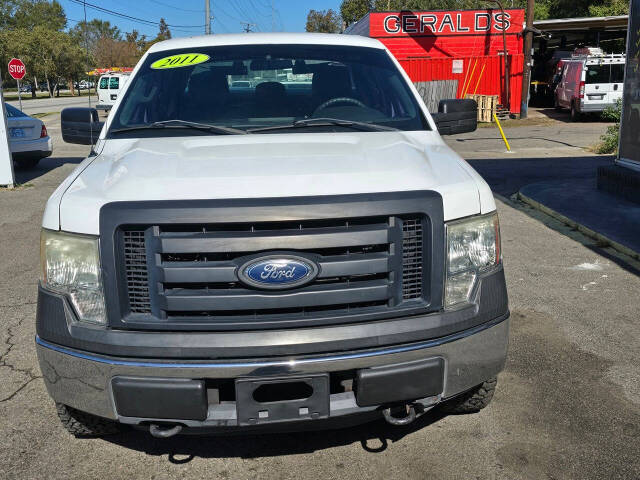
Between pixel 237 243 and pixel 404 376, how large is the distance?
85 centimetres

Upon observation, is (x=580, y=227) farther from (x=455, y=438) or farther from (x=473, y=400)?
(x=455, y=438)

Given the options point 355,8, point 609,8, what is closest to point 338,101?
point 609,8

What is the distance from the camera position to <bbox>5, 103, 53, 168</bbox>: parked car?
44.4 ft

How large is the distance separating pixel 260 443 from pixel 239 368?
36.4 inches

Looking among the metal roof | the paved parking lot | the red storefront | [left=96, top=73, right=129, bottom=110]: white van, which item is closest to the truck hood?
the paved parking lot

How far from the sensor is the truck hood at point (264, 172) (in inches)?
101

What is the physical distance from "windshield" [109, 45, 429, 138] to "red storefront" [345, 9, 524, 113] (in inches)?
959

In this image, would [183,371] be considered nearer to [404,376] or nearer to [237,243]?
[237,243]

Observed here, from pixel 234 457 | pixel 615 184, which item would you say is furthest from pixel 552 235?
pixel 234 457

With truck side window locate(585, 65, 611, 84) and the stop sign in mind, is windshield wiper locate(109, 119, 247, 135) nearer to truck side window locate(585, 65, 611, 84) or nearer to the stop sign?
truck side window locate(585, 65, 611, 84)

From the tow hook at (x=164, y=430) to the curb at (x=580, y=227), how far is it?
5.43 meters

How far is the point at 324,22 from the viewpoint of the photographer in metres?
95.2

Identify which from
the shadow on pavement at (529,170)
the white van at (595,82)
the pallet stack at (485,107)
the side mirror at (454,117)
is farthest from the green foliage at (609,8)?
the side mirror at (454,117)

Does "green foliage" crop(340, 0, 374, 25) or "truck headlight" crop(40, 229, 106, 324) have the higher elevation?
"green foliage" crop(340, 0, 374, 25)
